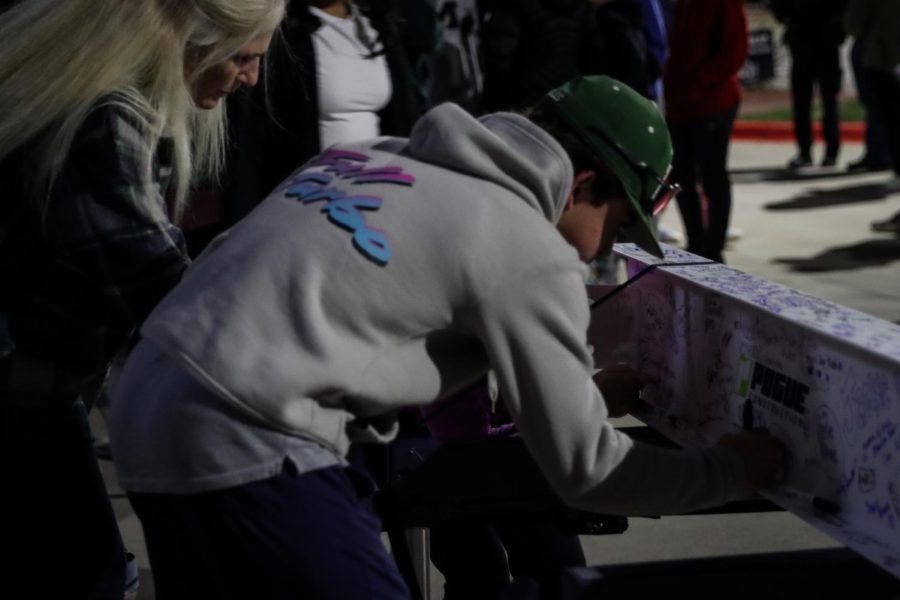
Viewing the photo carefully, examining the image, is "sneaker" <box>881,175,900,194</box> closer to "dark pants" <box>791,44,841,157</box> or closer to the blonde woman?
"dark pants" <box>791,44,841,157</box>

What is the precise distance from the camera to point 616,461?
2.25 metres

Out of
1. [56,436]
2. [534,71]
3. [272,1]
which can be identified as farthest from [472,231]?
[534,71]

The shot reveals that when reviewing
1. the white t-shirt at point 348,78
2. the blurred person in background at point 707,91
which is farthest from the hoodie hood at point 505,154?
the blurred person in background at point 707,91

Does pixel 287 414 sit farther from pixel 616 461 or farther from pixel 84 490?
pixel 84 490

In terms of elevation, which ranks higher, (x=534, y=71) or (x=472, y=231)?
(x=472, y=231)

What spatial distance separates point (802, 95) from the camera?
39.6 feet

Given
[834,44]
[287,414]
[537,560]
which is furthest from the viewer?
[834,44]

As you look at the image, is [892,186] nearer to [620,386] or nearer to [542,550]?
[620,386]

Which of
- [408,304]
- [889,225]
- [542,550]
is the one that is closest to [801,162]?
[889,225]

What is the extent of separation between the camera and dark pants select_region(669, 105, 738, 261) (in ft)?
25.1

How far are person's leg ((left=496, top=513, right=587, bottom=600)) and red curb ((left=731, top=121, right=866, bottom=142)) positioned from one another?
A: 12.2 metres

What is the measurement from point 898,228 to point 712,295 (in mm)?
6871

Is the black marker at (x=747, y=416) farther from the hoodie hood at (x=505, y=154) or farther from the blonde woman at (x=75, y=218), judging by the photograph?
the blonde woman at (x=75, y=218)

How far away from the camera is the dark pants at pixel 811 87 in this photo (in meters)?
11.9
